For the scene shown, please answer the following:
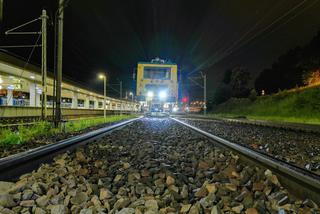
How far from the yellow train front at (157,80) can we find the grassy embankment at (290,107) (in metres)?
9.64

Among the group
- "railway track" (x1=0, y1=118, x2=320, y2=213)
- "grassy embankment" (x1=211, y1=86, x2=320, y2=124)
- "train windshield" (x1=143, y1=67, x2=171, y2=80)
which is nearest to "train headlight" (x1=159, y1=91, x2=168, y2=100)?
"train windshield" (x1=143, y1=67, x2=171, y2=80)

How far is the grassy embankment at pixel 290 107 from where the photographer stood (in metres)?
26.1

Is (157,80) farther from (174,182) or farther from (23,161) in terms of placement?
(174,182)

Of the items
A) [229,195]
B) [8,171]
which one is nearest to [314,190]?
[229,195]

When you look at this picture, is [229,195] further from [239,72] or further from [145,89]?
[239,72]

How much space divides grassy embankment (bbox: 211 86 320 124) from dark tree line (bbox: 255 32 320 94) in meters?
8.26

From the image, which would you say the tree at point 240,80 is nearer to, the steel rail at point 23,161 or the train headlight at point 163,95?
the train headlight at point 163,95

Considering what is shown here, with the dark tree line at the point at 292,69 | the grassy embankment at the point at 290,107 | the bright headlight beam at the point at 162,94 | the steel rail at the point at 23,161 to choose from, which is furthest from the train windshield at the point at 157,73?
the dark tree line at the point at 292,69

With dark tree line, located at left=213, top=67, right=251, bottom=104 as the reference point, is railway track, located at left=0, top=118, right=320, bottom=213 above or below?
below

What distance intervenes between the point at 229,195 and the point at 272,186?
588 mm

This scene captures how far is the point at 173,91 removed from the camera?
Result: 922 inches

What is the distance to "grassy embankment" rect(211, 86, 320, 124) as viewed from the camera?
26081 millimetres

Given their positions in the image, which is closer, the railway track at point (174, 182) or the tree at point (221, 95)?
the railway track at point (174, 182)

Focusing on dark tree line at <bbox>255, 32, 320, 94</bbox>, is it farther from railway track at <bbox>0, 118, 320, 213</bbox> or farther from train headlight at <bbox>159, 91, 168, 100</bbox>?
railway track at <bbox>0, 118, 320, 213</bbox>
